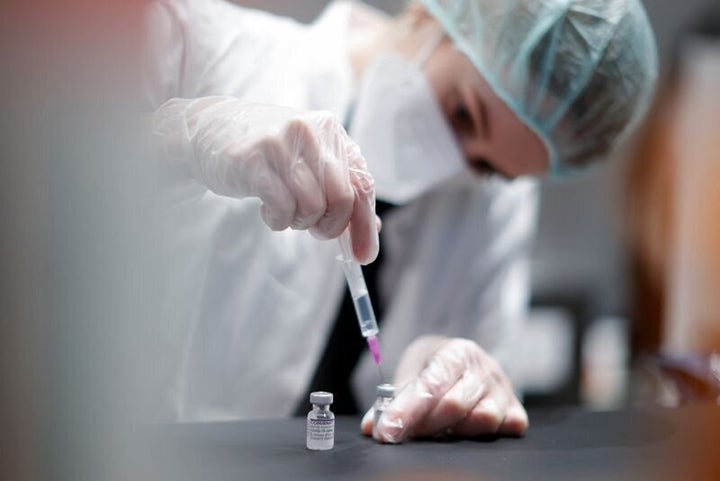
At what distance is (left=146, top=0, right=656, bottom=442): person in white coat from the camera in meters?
0.90

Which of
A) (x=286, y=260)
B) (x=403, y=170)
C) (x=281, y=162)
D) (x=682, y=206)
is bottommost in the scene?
(x=682, y=206)

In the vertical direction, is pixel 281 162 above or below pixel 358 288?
above

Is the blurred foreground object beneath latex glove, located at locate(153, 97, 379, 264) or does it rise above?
beneath

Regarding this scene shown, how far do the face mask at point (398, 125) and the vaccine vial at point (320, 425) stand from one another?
57 cm

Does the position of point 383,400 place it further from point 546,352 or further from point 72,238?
point 546,352

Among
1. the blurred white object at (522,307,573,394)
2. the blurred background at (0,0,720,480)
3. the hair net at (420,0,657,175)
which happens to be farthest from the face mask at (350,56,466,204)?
the blurred white object at (522,307,573,394)

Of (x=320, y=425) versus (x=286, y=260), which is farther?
(x=286, y=260)

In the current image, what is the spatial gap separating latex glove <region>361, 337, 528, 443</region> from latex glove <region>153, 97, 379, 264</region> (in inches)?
7.2

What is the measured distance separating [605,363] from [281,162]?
2.35 meters

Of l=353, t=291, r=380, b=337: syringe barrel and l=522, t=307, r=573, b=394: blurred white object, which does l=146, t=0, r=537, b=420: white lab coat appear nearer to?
l=353, t=291, r=380, b=337: syringe barrel

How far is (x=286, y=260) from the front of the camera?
4.18 feet

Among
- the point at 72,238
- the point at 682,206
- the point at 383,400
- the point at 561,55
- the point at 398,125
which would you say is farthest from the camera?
the point at 682,206

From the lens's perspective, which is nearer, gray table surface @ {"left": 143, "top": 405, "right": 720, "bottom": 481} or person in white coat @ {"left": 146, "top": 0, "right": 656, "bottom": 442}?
gray table surface @ {"left": 143, "top": 405, "right": 720, "bottom": 481}

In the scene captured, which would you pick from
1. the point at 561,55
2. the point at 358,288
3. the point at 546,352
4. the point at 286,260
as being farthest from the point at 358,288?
the point at 546,352
